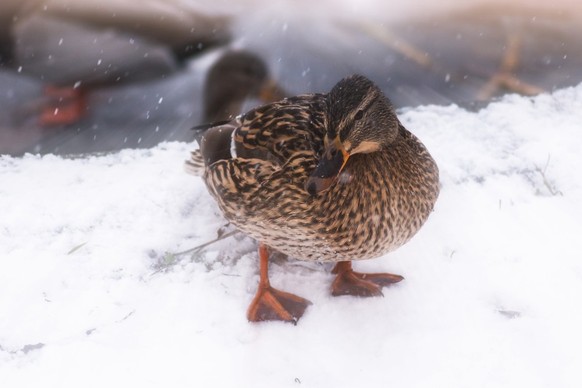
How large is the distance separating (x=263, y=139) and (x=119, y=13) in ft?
5.98

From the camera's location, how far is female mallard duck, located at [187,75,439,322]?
6.98 feet

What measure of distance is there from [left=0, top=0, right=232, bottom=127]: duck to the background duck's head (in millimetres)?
1968

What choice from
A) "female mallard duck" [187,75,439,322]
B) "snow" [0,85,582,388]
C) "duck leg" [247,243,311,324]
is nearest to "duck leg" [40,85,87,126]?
"snow" [0,85,582,388]

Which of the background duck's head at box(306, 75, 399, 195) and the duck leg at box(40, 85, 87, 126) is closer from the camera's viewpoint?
the background duck's head at box(306, 75, 399, 195)

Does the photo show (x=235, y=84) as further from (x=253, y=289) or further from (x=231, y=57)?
(x=253, y=289)

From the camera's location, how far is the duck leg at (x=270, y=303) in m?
2.34

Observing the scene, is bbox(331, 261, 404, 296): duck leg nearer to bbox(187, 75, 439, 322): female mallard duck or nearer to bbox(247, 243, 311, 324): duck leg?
bbox(187, 75, 439, 322): female mallard duck

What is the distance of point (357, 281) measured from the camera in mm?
2498

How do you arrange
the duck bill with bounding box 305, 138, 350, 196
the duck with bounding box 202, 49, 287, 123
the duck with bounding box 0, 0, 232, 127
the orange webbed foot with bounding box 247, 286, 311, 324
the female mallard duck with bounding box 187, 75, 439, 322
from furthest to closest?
the duck with bounding box 202, 49, 287, 123, the duck with bounding box 0, 0, 232, 127, the orange webbed foot with bounding box 247, 286, 311, 324, the female mallard duck with bounding box 187, 75, 439, 322, the duck bill with bounding box 305, 138, 350, 196

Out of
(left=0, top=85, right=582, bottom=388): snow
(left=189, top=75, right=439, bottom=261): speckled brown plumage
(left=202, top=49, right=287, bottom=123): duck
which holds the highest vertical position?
(left=189, top=75, right=439, bottom=261): speckled brown plumage

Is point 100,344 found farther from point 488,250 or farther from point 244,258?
point 488,250

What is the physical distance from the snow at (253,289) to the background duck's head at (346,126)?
27.3 inches

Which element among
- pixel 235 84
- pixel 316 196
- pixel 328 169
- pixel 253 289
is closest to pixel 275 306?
pixel 253 289

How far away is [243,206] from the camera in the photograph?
7.45ft
